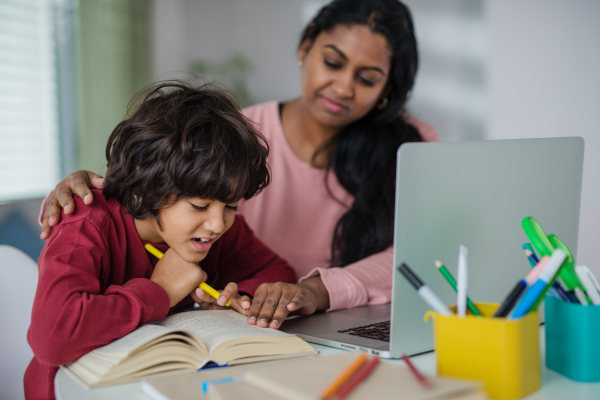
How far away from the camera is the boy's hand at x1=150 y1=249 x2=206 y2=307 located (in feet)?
2.75

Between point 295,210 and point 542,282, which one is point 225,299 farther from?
point 295,210

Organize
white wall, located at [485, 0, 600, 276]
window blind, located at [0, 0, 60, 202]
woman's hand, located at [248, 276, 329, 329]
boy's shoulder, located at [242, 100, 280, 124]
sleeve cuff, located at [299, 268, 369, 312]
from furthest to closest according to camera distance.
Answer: window blind, located at [0, 0, 60, 202], white wall, located at [485, 0, 600, 276], boy's shoulder, located at [242, 100, 280, 124], sleeve cuff, located at [299, 268, 369, 312], woman's hand, located at [248, 276, 329, 329]

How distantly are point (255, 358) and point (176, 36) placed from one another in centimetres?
283

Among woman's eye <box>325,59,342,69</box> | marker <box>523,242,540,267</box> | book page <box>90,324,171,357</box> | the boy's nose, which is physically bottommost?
book page <box>90,324,171,357</box>

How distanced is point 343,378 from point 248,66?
271cm

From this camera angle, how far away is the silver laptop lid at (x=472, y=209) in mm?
621

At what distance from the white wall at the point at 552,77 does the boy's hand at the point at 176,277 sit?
4.74 feet

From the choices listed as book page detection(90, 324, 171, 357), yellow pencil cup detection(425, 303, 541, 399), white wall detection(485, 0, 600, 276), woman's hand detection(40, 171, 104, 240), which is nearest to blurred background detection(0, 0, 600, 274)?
white wall detection(485, 0, 600, 276)

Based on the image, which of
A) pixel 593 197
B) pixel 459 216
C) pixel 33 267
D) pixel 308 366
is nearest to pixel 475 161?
pixel 459 216

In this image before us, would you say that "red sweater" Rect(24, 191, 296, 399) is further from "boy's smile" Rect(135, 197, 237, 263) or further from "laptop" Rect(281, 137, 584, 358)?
"laptop" Rect(281, 137, 584, 358)

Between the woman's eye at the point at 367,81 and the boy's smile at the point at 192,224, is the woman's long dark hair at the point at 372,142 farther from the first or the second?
the boy's smile at the point at 192,224

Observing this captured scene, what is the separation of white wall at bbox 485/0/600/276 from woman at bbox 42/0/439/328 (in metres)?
0.58

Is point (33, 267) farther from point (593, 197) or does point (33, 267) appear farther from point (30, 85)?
point (30, 85)

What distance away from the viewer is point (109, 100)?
2.91m
